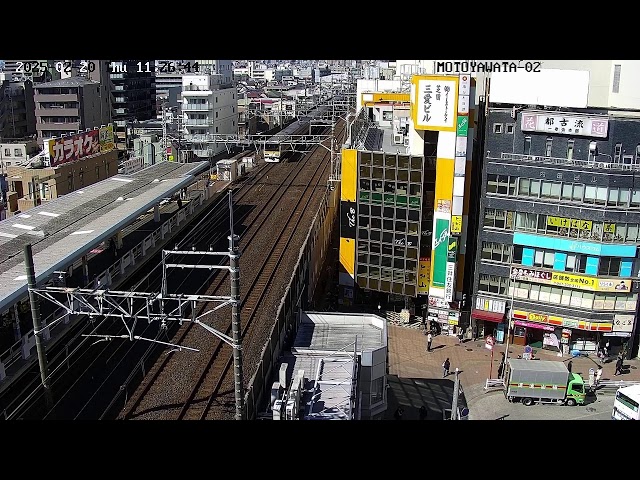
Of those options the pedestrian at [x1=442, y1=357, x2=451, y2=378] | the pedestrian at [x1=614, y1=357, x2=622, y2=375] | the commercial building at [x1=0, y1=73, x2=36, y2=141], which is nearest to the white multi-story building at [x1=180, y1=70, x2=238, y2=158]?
the commercial building at [x1=0, y1=73, x2=36, y2=141]

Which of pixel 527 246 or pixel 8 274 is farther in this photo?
pixel 527 246

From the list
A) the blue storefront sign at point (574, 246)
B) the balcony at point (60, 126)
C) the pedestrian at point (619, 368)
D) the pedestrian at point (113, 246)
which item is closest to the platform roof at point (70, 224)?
the pedestrian at point (113, 246)

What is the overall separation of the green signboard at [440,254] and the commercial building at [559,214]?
3.65 ft

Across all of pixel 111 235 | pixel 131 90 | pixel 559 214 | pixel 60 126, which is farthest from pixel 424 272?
A: pixel 131 90

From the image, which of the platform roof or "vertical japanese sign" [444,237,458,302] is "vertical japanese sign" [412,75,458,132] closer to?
"vertical japanese sign" [444,237,458,302]

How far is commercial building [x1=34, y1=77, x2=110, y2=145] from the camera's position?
157 ft

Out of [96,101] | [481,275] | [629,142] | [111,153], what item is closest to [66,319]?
[481,275]

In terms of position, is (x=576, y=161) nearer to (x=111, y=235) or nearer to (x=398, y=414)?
(x=398, y=414)

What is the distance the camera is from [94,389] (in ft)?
40.0

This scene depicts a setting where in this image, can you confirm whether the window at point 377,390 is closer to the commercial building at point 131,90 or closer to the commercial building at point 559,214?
the commercial building at point 559,214

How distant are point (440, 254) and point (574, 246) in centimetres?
418
